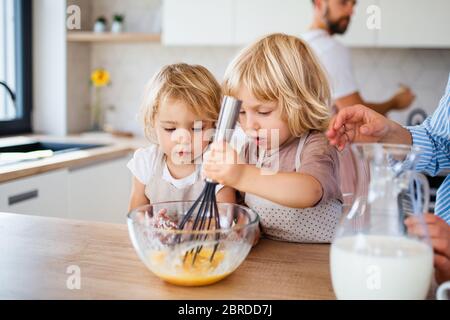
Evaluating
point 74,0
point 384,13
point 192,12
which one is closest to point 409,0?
point 384,13

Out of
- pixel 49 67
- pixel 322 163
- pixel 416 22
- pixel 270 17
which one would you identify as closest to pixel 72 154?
pixel 49 67

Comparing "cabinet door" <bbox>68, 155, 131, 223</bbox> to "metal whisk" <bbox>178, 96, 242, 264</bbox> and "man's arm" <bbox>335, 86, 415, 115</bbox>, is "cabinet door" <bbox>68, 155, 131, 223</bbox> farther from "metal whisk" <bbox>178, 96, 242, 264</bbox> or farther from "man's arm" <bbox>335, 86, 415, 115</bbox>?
"metal whisk" <bbox>178, 96, 242, 264</bbox>

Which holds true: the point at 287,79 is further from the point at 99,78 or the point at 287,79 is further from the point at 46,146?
the point at 99,78

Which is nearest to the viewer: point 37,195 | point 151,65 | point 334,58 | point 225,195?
point 225,195

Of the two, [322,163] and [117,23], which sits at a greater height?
[117,23]

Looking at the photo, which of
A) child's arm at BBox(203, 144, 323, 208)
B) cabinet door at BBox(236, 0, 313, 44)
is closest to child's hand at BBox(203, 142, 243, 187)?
child's arm at BBox(203, 144, 323, 208)

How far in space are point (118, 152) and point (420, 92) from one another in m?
1.75

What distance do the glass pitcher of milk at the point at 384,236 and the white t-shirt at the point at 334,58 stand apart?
173cm

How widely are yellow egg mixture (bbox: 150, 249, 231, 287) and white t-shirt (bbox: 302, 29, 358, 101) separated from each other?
173 centimetres

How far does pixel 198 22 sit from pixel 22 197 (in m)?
1.40

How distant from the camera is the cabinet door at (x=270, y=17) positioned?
289 centimetres

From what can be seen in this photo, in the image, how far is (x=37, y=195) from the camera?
7.63ft

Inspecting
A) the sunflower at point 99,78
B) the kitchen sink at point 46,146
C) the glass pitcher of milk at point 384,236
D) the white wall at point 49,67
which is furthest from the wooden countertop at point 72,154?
the glass pitcher of milk at point 384,236

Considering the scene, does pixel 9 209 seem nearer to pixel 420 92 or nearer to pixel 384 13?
pixel 384 13
